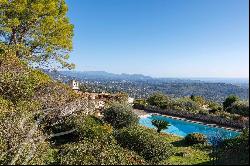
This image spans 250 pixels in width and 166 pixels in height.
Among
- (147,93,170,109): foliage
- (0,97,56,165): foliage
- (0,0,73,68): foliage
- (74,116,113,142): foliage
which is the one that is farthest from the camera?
(147,93,170,109): foliage

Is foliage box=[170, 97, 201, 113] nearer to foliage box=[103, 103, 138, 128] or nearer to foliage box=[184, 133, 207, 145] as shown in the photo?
foliage box=[103, 103, 138, 128]

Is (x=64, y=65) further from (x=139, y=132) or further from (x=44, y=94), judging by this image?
(x=139, y=132)

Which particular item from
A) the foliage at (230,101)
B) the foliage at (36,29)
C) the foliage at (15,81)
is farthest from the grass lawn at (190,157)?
the foliage at (230,101)

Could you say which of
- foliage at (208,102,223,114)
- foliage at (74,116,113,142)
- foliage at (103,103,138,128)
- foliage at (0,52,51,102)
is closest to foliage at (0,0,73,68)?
foliage at (0,52,51,102)

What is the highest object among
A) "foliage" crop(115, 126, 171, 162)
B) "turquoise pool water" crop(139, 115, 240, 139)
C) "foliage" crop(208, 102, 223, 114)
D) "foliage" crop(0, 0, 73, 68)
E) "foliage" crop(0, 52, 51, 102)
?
"foliage" crop(0, 0, 73, 68)

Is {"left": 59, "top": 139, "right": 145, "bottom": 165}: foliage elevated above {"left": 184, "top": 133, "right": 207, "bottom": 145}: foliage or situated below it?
above

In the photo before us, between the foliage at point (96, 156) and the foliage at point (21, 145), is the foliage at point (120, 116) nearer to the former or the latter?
the foliage at point (21, 145)

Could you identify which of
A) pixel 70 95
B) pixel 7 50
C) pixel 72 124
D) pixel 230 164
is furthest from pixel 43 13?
pixel 230 164
